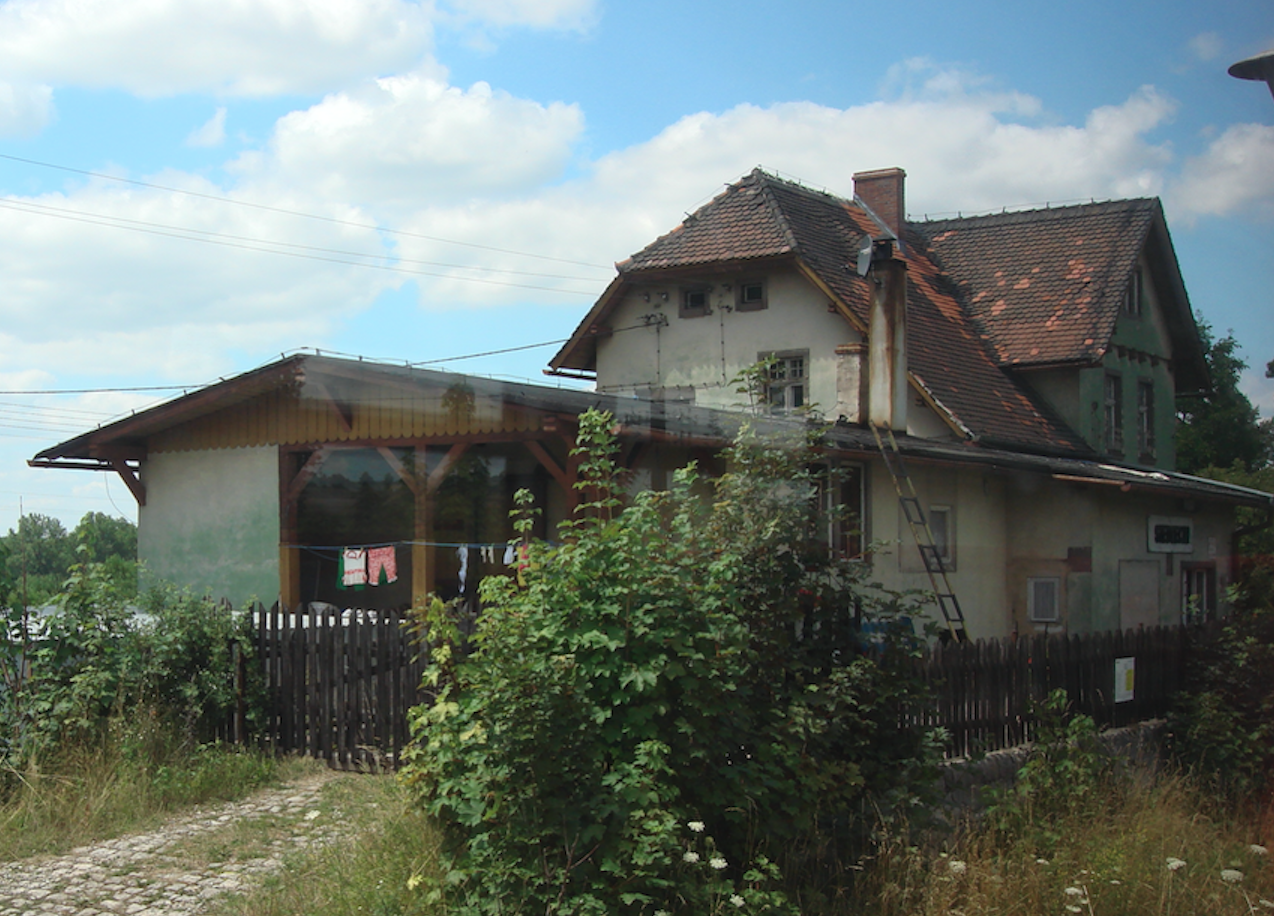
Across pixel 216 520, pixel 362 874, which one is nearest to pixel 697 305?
pixel 216 520

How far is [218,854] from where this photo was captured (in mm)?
7547

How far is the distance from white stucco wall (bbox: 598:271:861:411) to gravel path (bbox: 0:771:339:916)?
1360cm

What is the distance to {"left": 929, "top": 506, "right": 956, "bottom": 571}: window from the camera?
60.7 feet

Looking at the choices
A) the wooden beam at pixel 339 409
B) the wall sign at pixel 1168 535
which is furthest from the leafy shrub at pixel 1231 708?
the wooden beam at pixel 339 409

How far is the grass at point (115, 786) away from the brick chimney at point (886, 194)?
21.8m

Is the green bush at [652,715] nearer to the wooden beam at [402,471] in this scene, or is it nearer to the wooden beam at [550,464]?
the wooden beam at [550,464]

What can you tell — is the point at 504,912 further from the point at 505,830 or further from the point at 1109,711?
the point at 1109,711

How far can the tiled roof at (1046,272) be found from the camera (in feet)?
79.3

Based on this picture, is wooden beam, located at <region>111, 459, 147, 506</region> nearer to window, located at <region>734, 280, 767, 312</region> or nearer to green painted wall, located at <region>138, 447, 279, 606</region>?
green painted wall, located at <region>138, 447, 279, 606</region>

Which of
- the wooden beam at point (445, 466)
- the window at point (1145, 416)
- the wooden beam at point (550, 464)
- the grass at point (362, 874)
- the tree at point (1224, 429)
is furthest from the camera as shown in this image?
the tree at point (1224, 429)

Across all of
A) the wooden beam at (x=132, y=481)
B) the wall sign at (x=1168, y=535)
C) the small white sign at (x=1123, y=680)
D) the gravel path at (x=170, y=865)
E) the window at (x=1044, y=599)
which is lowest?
the gravel path at (x=170, y=865)

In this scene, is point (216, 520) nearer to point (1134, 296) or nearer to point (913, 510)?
point (913, 510)

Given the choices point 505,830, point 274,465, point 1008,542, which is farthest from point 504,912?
point 1008,542

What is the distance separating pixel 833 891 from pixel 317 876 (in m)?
2.91
